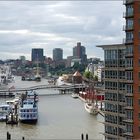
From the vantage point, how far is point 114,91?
3419 centimetres

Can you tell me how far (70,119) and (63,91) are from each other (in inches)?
2627

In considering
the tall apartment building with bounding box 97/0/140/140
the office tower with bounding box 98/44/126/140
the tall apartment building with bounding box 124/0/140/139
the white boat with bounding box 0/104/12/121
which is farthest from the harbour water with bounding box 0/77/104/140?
the tall apartment building with bounding box 124/0/140/139

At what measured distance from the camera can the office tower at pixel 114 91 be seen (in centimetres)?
3328

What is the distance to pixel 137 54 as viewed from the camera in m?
30.3

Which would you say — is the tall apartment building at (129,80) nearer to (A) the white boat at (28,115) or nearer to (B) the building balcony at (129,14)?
(B) the building balcony at (129,14)

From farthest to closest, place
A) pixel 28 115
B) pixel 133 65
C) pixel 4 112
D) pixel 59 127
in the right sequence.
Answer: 1. pixel 4 112
2. pixel 28 115
3. pixel 59 127
4. pixel 133 65

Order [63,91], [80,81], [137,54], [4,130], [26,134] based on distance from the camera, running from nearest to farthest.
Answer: [137,54] < [26,134] < [4,130] < [63,91] < [80,81]

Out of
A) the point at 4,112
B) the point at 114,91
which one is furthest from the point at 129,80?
the point at 4,112

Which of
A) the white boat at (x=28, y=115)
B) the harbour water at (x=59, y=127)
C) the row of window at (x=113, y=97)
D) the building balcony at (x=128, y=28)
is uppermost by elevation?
the building balcony at (x=128, y=28)

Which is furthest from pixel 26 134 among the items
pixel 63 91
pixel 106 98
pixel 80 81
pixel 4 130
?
pixel 80 81

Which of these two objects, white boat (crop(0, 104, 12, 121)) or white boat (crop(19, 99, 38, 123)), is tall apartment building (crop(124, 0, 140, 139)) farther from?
white boat (crop(0, 104, 12, 121))

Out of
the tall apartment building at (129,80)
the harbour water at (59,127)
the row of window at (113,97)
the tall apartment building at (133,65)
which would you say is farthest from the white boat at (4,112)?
the tall apartment building at (133,65)

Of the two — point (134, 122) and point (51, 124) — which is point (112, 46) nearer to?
point (134, 122)

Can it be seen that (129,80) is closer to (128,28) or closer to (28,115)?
(128,28)
